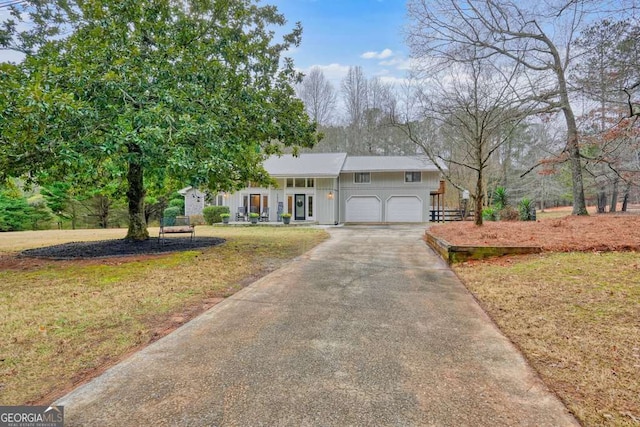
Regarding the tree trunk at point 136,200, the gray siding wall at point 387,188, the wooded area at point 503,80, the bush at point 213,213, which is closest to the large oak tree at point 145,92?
the tree trunk at point 136,200

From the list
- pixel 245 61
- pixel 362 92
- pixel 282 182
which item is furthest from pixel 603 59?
pixel 362 92

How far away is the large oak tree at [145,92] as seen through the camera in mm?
6086

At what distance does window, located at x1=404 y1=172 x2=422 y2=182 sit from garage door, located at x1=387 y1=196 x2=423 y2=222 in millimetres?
1157

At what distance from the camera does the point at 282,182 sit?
71.9 ft

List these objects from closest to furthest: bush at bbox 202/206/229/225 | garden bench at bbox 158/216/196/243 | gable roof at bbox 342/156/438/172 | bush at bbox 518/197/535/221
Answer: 1. garden bench at bbox 158/216/196/243
2. bush at bbox 518/197/535/221
3. gable roof at bbox 342/156/438/172
4. bush at bbox 202/206/229/225

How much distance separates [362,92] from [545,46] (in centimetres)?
2060

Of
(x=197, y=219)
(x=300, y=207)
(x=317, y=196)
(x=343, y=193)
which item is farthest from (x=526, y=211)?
(x=197, y=219)

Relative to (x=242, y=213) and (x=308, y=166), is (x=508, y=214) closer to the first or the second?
(x=308, y=166)

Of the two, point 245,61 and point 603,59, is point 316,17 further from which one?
point 603,59

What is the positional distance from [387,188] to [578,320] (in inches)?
763

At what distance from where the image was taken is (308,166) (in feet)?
73.4

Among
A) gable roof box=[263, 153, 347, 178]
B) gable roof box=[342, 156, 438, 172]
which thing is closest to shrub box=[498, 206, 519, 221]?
gable roof box=[342, 156, 438, 172]

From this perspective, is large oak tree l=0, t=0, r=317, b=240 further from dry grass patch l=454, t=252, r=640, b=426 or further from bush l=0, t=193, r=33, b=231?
bush l=0, t=193, r=33, b=231

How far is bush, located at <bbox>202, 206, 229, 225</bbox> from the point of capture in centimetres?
2192
